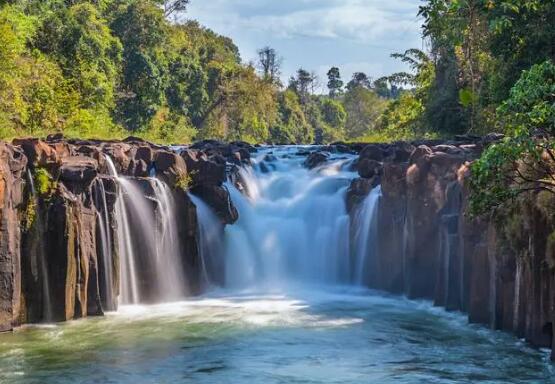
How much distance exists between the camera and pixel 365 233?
84.2 ft

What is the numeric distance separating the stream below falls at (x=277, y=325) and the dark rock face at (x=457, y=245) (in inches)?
22.9

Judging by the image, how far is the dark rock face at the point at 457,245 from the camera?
1583 centimetres

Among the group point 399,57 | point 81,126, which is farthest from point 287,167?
point 399,57

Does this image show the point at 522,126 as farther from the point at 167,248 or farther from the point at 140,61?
the point at 140,61

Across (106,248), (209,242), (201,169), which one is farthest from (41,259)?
(209,242)

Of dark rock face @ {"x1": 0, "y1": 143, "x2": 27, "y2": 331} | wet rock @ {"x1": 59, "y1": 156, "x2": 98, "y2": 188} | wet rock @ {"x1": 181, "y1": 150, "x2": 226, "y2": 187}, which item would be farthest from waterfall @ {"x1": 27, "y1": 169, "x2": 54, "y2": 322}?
wet rock @ {"x1": 181, "y1": 150, "x2": 226, "y2": 187}

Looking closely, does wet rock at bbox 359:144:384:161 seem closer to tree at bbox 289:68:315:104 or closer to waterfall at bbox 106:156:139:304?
waterfall at bbox 106:156:139:304

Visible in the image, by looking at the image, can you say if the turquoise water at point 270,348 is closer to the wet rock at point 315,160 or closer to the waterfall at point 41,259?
the waterfall at point 41,259

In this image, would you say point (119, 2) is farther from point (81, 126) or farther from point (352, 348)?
point (352, 348)

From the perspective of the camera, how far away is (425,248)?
74.5 ft

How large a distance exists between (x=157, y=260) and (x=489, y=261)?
31.3 feet

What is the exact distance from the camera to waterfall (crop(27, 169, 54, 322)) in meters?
18.7

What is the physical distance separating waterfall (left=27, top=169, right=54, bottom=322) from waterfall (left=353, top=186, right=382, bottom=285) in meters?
10.4

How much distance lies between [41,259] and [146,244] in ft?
14.4
